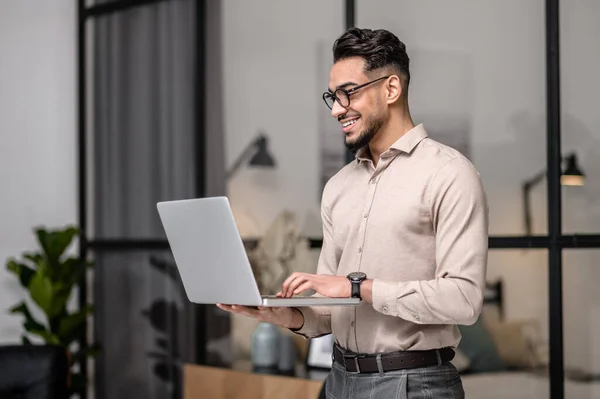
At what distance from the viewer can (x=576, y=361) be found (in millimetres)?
3516

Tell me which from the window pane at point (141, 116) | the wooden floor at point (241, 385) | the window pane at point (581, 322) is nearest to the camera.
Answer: the window pane at point (581, 322)

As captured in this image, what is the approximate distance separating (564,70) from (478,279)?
5.60 feet

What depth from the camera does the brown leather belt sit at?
2.16 meters

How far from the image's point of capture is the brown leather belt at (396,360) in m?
2.16

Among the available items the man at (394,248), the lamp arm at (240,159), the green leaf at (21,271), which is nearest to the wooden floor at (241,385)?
the lamp arm at (240,159)

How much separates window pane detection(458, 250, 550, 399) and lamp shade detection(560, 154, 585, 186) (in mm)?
Answer: 266

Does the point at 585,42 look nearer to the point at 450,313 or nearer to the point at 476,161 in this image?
the point at 476,161

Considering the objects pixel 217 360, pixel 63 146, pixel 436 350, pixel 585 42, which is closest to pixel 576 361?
pixel 585 42

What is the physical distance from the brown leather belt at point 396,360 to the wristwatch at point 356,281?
170mm

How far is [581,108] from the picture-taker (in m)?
3.52

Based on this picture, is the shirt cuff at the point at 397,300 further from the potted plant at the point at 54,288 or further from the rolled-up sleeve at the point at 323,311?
the potted plant at the point at 54,288

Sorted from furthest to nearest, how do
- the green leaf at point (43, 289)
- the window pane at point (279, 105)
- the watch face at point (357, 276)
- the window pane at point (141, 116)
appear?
1. the green leaf at point (43, 289)
2. the window pane at point (141, 116)
3. the window pane at point (279, 105)
4. the watch face at point (357, 276)

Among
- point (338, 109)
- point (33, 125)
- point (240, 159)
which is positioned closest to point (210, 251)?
point (338, 109)

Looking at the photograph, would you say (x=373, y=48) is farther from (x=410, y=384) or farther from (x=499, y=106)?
(x=499, y=106)
